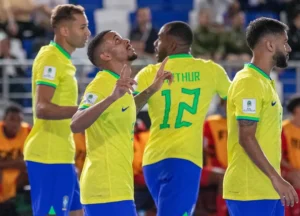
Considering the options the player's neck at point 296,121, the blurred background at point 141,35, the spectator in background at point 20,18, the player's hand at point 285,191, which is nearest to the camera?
the player's hand at point 285,191

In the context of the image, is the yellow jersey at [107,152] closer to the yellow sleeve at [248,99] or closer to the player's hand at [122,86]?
the player's hand at [122,86]

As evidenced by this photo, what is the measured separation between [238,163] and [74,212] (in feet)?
6.58

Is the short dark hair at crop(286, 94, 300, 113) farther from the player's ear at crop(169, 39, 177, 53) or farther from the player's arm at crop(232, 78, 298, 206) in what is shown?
the player's arm at crop(232, 78, 298, 206)

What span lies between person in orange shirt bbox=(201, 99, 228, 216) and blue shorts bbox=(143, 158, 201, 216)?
A: 3.11m

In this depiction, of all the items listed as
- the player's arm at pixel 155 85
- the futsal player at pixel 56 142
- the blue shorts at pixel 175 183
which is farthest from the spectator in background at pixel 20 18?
the player's arm at pixel 155 85

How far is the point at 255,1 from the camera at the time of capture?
15.8 metres

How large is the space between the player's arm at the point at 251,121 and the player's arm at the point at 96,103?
2.51 ft

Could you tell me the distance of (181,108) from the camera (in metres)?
7.37

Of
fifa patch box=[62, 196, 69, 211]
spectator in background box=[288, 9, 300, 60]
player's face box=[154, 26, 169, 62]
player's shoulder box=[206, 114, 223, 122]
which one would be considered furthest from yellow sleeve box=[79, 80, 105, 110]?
spectator in background box=[288, 9, 300, 60]

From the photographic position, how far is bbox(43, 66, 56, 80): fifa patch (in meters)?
7.46

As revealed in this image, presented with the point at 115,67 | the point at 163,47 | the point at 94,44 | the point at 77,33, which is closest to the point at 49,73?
the point at 77,33

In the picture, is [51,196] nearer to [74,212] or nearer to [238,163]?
[74,212]

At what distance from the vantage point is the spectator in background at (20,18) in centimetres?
1383

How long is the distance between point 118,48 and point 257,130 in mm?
1064
